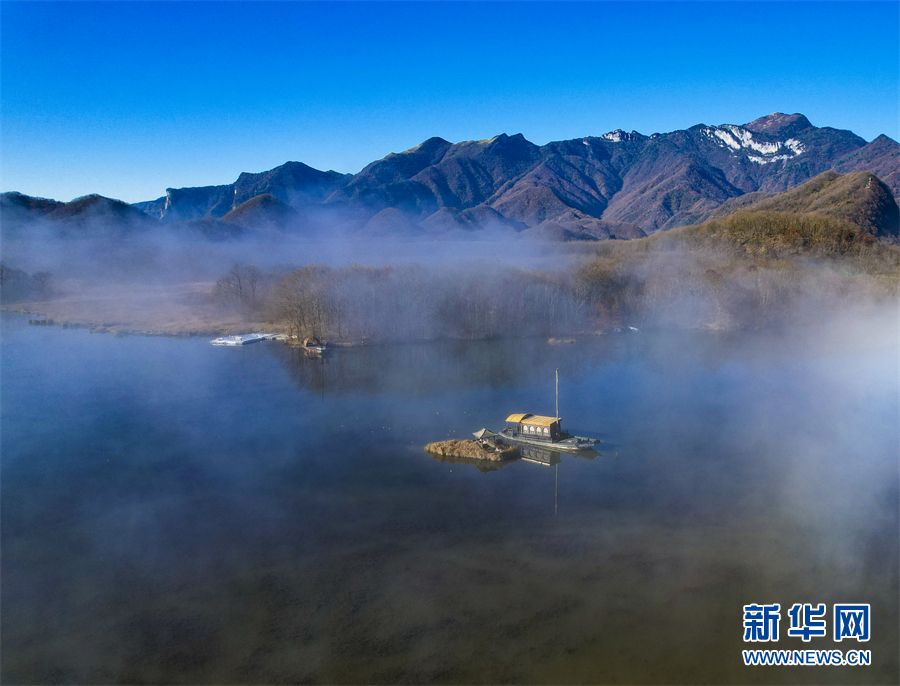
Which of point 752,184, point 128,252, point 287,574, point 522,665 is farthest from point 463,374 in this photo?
point 752,184

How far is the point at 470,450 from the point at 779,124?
171295 millimetres

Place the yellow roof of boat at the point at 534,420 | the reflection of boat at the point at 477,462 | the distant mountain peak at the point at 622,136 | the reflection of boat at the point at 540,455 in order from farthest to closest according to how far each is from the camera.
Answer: the distant mountain peak at the point at 622,136 → the yellow roof of boat at the point at 534,420 → the reflection of boat at the point at 540,455 → the reflection of boat at the point at 477,462

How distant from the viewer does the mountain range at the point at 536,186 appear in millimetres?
96188

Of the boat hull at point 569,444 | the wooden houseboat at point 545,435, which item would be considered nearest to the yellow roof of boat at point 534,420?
the wooden houseboat at point 545,435

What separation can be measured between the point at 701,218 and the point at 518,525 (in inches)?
3952

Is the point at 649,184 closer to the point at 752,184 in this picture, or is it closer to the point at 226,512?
the point at 752,184

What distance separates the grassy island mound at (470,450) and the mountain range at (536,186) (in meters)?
70.7

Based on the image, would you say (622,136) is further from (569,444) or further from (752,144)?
(569,444)

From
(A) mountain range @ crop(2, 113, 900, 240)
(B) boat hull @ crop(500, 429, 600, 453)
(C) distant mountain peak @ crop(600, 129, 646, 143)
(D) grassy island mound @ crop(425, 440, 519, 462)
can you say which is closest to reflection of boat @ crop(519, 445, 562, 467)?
(B) boat hull @ crop(500, 429, 600, 453)

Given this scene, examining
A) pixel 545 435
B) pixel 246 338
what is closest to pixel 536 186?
pixel 246 338

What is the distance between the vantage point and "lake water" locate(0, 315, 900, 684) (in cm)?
774

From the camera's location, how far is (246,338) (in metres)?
32.0

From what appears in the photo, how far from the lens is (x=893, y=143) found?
105 metres

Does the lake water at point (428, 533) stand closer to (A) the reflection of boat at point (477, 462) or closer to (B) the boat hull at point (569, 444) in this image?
(A) the reflection of boat at point (477, 462)
